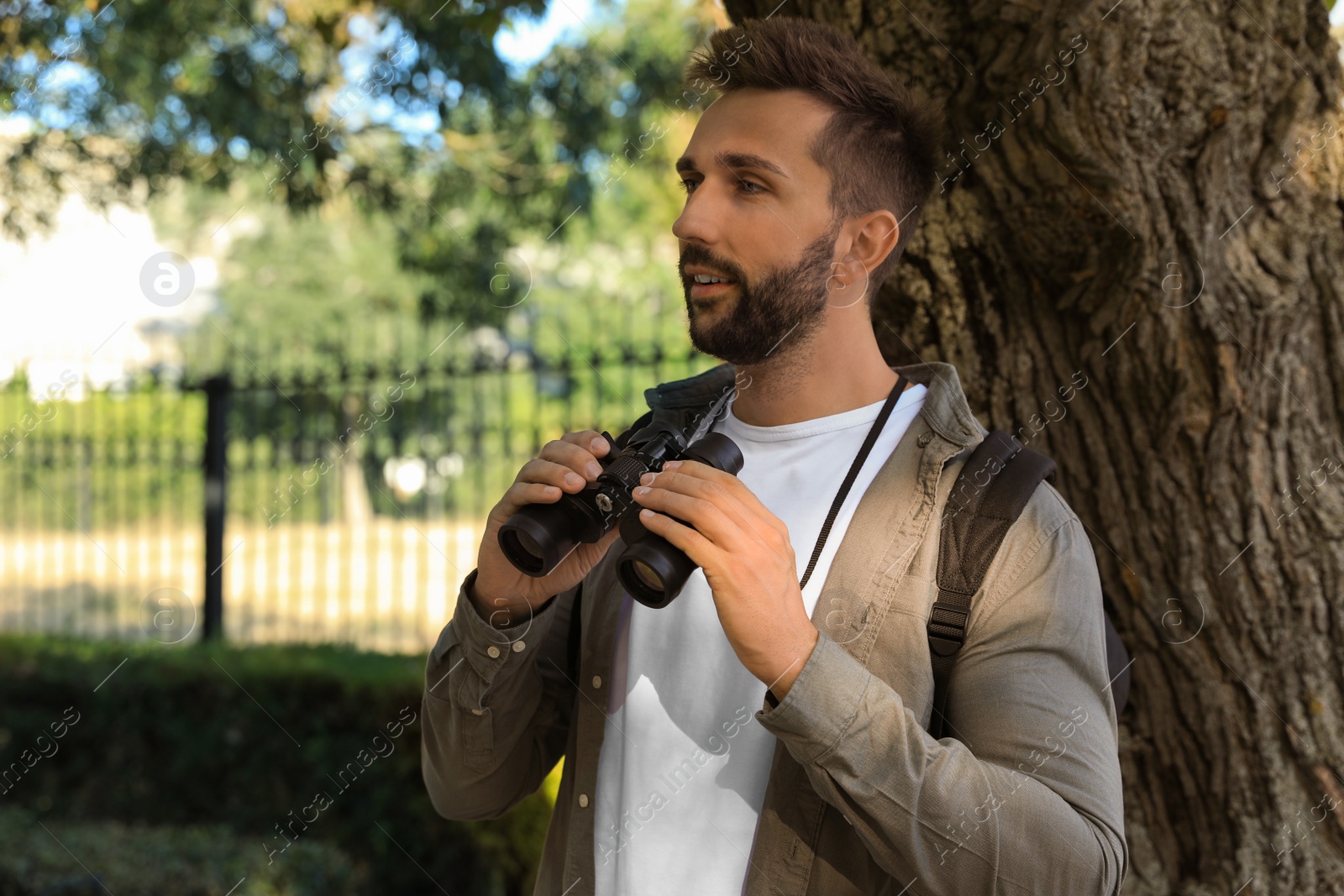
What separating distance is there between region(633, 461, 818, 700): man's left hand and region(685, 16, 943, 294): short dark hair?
688 mm

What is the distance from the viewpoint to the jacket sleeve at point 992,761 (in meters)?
1.47

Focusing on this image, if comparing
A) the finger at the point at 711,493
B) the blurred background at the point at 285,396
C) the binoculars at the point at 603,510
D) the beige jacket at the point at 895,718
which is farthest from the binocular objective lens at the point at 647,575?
the blurred background at the point at 285,396

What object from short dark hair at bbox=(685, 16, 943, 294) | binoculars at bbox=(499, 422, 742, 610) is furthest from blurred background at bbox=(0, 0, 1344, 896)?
binoculars at bbox=(499, 422, 742, 610)

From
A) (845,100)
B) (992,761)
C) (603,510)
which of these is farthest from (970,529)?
(845,100)

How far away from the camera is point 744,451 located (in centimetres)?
203

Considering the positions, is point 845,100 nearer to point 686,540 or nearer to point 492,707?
point 686,540

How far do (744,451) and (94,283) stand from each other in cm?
1697

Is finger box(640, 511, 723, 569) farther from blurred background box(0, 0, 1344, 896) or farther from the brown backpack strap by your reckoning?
blurred background box(0, 0, 1344, 896)

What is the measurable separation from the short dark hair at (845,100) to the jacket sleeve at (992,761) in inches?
32.2

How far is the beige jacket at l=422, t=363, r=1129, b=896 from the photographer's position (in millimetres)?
1478

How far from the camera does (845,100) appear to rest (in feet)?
6.47

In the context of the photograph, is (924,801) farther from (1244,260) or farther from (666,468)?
(1244,260)

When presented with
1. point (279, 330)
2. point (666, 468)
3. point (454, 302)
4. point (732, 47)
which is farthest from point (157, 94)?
point (279, 330)

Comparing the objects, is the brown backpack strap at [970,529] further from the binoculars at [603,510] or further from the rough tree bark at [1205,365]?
the rough tree bark at [1205,365]
